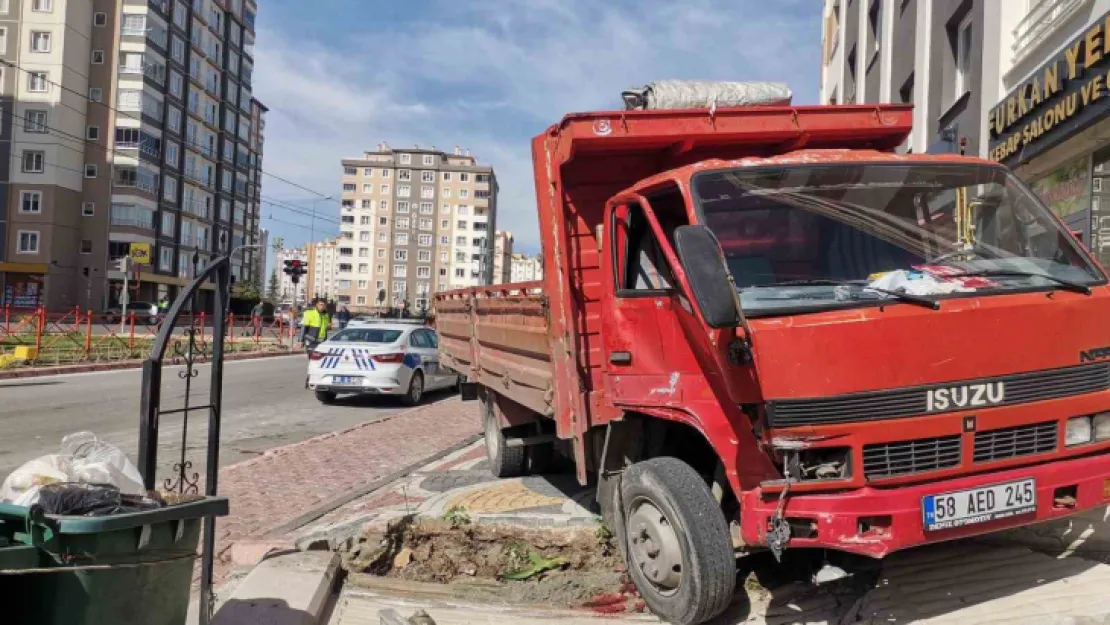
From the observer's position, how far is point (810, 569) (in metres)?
4.20

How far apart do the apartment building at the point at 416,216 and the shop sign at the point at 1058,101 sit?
341 feet

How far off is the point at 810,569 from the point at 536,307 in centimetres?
232

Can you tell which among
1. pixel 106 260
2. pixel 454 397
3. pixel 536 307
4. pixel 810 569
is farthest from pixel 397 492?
pixel 106 260

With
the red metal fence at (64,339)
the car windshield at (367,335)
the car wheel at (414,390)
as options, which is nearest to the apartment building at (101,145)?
the red metal fence at (64,339)

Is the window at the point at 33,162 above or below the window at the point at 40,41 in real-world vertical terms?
below

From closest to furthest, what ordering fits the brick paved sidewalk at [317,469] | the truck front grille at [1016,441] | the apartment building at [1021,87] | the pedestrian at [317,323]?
the truck front grille at [1016,441]
the brick paved sidewalk at [317,469]
the apartment building at [1021,87]
the pedestrian at [317,323]

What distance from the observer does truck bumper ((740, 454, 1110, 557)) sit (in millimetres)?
3271

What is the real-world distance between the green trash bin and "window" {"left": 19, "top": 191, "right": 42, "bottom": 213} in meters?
62.1

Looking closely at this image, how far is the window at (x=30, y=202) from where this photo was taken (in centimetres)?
5459

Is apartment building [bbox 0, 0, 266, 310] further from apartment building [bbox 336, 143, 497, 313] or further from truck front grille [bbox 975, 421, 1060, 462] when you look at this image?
truck front grille [bbox 975, 421, 1060, 462]

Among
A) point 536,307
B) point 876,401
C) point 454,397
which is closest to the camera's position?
point 876,401

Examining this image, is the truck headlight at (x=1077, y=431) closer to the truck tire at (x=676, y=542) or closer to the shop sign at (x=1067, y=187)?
the truck tire at (x=676, y=542)

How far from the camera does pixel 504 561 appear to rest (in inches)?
194

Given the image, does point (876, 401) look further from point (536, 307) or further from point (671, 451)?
point (536, 307)
